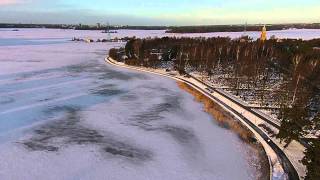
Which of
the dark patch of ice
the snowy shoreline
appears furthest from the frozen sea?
the snowy shoreline

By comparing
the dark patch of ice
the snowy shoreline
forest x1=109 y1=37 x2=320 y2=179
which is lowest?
the snowy shoreline

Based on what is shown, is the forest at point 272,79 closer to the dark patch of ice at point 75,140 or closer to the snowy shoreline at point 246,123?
the snowy shoreline at point 246,123

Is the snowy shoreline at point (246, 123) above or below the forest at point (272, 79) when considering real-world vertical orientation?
below

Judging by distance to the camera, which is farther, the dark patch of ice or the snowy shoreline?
the dark patch of ice

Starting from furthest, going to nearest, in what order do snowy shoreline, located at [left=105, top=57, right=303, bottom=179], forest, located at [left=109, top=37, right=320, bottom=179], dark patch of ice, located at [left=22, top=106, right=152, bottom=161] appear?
forest, located at [left=109, top=37, right=320, bottom=179], dark patch of ice, located at [left=22, top=106, right=152, bottom=161], snowy shoreline, located at [left=105, top=57, right=303, bottom=179]

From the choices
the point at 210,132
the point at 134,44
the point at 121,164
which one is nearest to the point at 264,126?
the point at 210,132

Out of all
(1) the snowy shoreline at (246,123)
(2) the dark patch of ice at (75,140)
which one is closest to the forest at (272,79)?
(1) the snowy shoreline at (246,123)

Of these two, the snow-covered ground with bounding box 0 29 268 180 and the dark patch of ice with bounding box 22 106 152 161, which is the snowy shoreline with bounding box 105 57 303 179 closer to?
the snow-covered ground with bounding box 0 29 268 180
